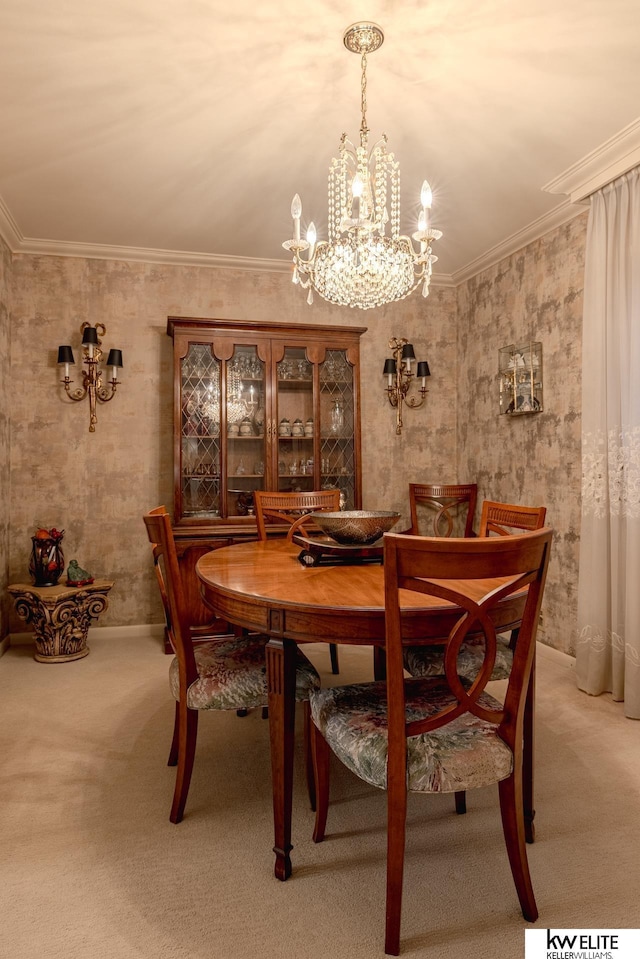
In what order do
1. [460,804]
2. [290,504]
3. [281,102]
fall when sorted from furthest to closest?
1. [290,504]
2. [281,102]
3. [460,804]

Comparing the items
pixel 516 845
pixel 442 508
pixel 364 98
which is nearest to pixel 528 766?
pixel 516 845

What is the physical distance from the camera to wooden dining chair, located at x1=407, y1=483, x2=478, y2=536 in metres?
4.32

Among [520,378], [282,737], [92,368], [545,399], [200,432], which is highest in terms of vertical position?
[92,368]

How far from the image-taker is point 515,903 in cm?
152

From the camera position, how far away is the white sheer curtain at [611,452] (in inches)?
109

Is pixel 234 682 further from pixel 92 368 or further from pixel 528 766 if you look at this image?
pixel 92 368

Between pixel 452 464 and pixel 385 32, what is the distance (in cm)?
313

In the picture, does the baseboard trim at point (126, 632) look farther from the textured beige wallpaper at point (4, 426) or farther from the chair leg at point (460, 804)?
the chair leg at point (460, 804)

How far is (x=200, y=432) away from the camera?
12.8ft

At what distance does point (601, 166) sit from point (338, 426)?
6.89ft

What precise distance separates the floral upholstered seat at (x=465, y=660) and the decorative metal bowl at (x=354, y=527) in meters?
0.43

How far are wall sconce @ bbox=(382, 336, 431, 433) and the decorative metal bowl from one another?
7.82 ft

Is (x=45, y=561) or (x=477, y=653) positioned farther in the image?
(x=45, y=561)

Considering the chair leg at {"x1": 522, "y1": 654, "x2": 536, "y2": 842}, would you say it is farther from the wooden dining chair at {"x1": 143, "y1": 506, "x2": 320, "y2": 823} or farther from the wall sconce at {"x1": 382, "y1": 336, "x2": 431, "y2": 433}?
the wall sconce at {"x1": 382, "y1": 336, "x2": 431, "y2": 433}
